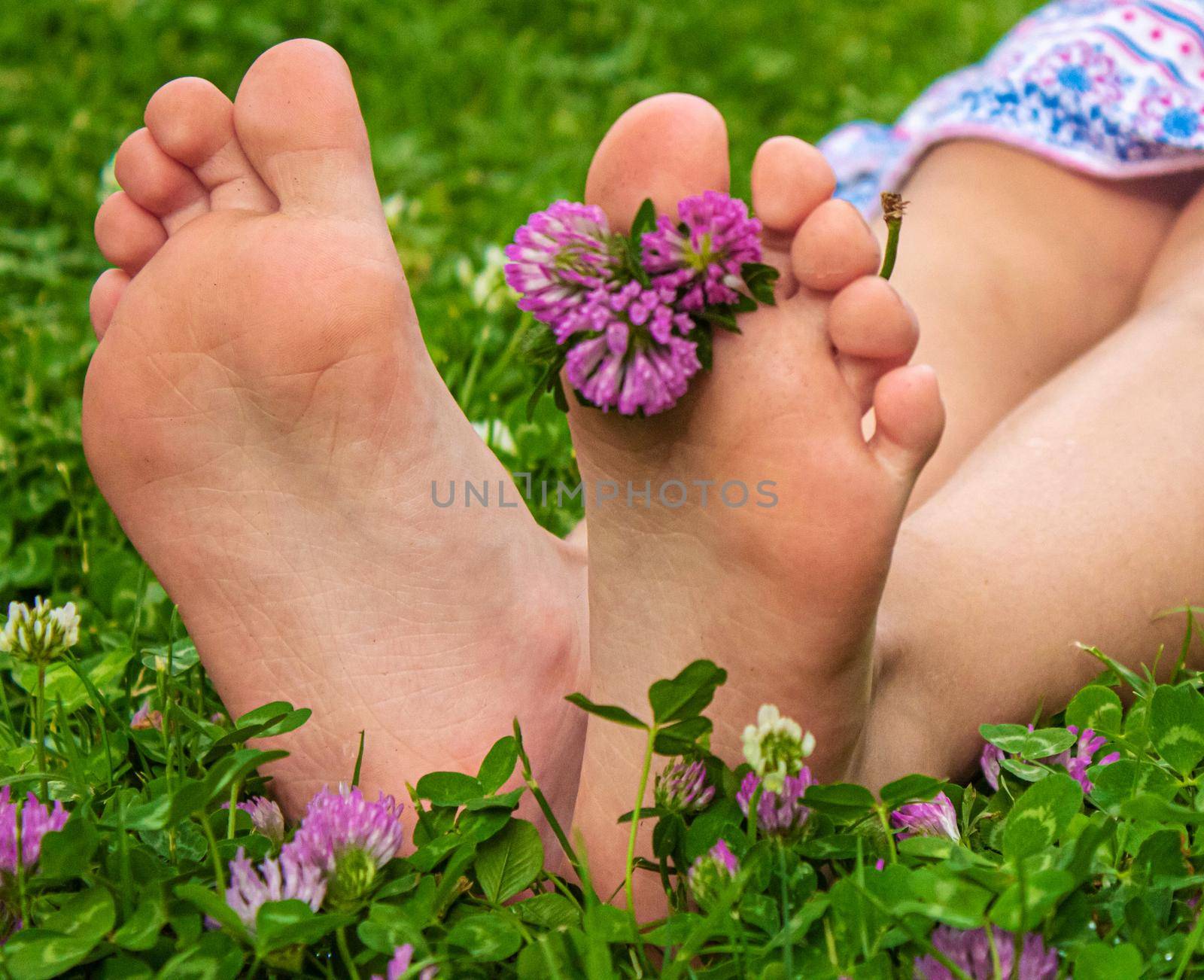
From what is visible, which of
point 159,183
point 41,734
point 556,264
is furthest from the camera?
point 159,183

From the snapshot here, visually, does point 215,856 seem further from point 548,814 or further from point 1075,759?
point 1075,759

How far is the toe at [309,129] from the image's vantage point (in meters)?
1.07

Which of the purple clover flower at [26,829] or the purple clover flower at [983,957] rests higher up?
the purple clover flower at [26,829]

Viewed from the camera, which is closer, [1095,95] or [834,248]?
[834,248]

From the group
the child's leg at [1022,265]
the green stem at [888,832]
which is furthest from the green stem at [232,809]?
the child's leg at [1022,265]

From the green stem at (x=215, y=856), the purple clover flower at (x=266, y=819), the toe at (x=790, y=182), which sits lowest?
the purple clover flower at (x=266, y=819)

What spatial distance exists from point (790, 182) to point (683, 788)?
404 millimetres

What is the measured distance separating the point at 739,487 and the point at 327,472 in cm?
35

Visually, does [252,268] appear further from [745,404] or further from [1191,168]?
[1191,168]

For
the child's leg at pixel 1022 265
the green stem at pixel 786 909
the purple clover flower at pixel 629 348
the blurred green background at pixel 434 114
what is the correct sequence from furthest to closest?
the blurred green background at pixel 434 114 → the child's leg at pixel 1022 265 → the purple clover flower at pixel 629 348 → the green stem at pixel 786 909

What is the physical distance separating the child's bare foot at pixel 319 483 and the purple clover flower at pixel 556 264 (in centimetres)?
24

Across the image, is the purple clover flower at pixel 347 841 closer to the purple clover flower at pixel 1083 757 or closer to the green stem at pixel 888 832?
the green stem at pixel 888 832

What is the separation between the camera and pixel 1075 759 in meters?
0.93

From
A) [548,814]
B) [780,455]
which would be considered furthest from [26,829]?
[780,455]
